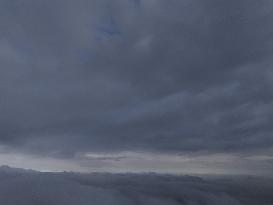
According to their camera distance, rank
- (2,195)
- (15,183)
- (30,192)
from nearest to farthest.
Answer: (2,195) → (30,192) → (15,183)

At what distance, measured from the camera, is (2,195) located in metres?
160

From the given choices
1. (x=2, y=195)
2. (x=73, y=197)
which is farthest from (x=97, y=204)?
(x=2, y=195)

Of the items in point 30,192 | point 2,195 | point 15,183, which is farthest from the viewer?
point 15,183

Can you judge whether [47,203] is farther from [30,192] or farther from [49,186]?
[49,186]

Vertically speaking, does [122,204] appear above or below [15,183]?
below

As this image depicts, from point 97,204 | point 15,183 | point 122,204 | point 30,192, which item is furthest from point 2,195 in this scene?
point 122,204

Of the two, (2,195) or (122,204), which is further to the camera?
(122,204)

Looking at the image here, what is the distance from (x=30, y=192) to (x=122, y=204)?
55.8 meters

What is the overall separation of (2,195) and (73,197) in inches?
1563

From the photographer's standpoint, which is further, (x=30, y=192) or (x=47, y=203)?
(x=30, y=192)

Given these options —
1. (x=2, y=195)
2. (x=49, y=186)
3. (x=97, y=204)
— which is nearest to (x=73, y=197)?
(x=97, y=204)

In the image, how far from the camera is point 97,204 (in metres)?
180

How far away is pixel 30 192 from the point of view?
585ft

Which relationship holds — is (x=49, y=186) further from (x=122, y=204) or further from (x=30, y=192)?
(x=122, y=204)
